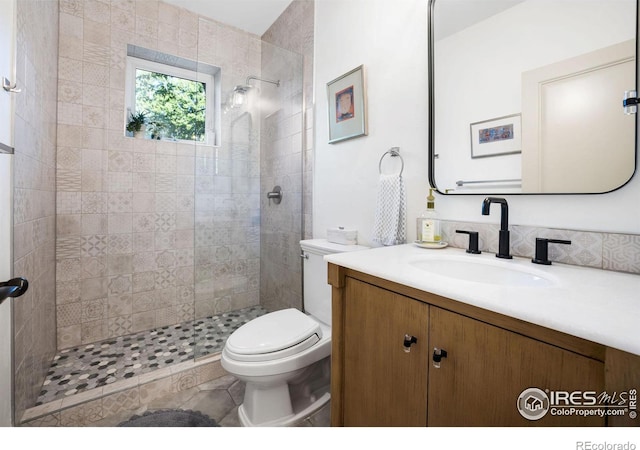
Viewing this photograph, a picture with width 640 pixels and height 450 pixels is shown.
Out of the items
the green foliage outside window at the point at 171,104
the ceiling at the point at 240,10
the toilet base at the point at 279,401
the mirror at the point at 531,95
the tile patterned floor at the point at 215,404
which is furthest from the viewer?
the green foliage outside window at the point at 171,104

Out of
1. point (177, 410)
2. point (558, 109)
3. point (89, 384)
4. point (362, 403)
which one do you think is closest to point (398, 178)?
point (558, 109)

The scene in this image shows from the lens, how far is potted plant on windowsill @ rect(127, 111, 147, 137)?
2.21 meters

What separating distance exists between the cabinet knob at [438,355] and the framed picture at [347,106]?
3.86ft

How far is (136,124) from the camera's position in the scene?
2.22m

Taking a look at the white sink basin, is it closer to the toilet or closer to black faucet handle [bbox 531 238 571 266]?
black faucet handle [bbox 531 238 571 266]

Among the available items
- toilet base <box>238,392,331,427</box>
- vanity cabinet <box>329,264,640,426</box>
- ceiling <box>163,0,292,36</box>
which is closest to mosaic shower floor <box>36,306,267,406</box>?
toilet base <box>238,392,331,427</box>

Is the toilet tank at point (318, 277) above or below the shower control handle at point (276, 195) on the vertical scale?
below

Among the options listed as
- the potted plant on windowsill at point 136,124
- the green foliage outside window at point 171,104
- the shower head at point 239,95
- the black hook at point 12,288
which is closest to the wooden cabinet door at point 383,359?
the black hook at point 12,288

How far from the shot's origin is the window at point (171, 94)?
2266mm

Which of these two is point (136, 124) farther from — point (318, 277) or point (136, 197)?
point (318, 277)

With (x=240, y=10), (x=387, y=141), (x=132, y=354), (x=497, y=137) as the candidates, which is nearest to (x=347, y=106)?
(x=387, y=141)

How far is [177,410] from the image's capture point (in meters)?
1.50

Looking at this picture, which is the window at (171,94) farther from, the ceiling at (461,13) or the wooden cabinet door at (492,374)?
the wooden cabinet door at (492,374)

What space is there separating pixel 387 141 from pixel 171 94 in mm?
2010
